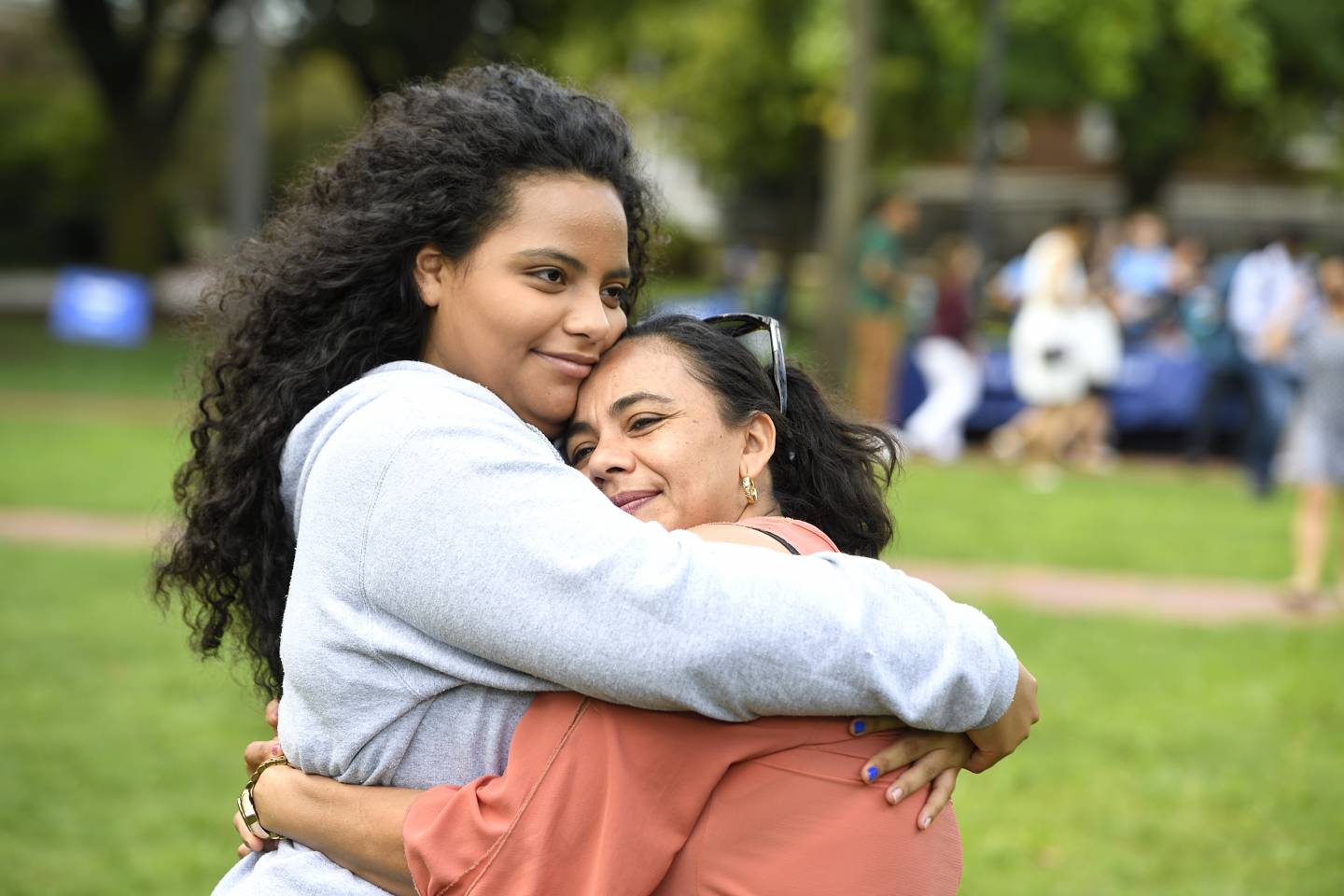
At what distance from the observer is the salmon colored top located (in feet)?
6.13

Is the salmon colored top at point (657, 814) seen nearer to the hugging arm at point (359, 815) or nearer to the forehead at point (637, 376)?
the hugging arm at point (359, 815)

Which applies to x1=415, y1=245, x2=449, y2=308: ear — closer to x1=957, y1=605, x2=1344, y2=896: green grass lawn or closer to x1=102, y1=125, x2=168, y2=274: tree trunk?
x1=957, y1=605, x2=1344, y2=896: green grass lawn

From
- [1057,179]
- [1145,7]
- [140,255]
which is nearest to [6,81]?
[140,255]

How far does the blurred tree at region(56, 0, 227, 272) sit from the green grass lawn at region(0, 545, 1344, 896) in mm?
20436

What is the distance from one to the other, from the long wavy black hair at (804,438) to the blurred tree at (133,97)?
26.8m

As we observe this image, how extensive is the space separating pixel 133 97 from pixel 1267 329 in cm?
2110

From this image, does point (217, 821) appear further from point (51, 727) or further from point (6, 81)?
point (6, 81)

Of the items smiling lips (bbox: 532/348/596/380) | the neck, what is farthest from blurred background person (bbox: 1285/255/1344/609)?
smiling lips (bbox: 532/348/596/380)

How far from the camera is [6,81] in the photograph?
4631 cm

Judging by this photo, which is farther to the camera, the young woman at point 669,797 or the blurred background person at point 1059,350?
the blurred background person at point 1059,350

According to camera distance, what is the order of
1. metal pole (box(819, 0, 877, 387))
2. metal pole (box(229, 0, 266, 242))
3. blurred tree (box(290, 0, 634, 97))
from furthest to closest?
blurred tree (box(290, 0, 634, 97)) < metal pole (box(819, 0, 877, 387)) < metal pole (box(229, 0, 266, 242))

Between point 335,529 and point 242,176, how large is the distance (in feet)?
28.3

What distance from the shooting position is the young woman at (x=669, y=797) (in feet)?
6.14

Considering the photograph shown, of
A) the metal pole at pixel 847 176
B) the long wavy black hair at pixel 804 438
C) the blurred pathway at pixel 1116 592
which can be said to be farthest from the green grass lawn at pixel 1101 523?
the long wavy black hair at pixel 804 438
